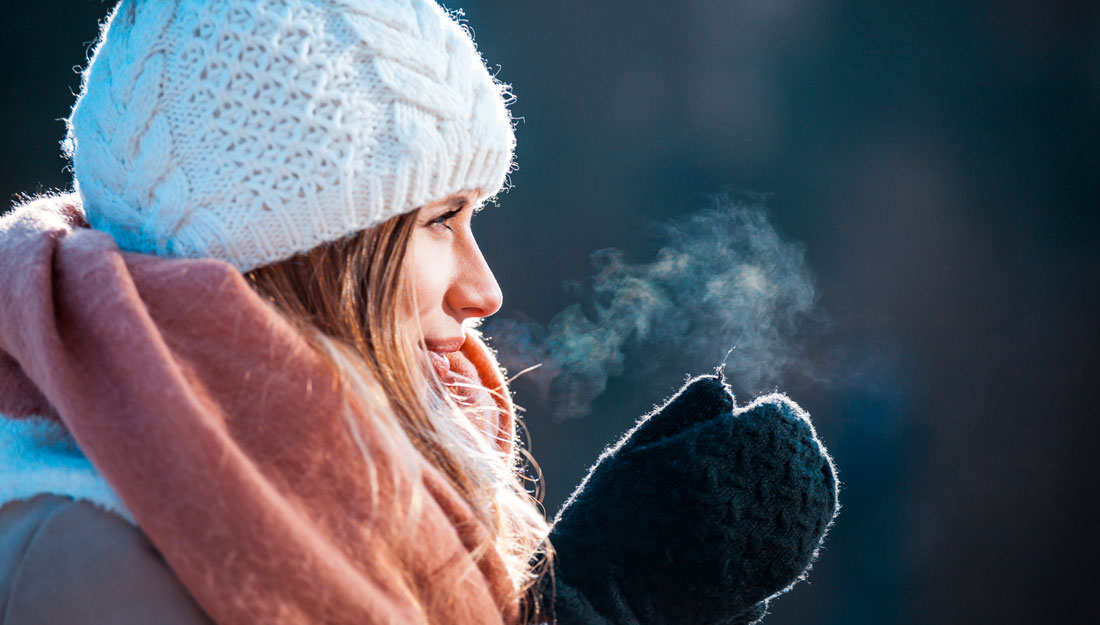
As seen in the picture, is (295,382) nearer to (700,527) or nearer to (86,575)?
(86,575)

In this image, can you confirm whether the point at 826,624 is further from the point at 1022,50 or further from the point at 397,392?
the point at 397,392

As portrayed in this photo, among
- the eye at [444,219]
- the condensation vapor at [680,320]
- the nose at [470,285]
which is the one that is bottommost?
the condensation vapor at [680,320]

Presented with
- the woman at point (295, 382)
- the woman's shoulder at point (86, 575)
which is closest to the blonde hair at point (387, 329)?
the woman at point (295, 382)

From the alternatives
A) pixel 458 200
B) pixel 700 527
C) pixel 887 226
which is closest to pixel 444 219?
pixel 458 200

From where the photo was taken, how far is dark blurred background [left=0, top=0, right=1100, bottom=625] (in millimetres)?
2500

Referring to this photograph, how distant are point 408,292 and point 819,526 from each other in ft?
1.52

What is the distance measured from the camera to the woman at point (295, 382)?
0.53 m

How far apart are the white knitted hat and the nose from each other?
10 centimetres

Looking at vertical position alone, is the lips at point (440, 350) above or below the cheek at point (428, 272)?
below

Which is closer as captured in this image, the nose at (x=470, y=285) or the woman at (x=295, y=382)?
the woman at (x=295, y=382)

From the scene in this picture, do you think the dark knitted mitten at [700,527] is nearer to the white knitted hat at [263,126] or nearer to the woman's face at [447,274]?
the woman's face at [447,274]

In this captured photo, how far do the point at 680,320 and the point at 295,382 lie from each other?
190 cm

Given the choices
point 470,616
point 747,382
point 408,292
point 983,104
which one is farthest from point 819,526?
point 983,104

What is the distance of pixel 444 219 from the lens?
78 centimetres
